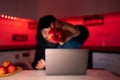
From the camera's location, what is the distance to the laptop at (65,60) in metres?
1.11

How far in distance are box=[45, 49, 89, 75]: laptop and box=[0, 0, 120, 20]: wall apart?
1.01 m

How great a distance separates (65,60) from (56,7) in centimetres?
149

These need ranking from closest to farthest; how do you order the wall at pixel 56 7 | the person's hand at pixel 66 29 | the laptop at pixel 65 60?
the laptop at pixel 65 60 → the person's hand at pixel 66 29 → the wall at pixel 56 7

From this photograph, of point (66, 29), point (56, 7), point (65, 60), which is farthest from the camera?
point (56, 7)

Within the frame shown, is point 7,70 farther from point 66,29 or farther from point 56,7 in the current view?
point 56,7

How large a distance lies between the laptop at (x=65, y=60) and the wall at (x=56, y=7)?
3.31 ft

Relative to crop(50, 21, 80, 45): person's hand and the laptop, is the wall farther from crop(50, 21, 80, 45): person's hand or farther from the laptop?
the laptop

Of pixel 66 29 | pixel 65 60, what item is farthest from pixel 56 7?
pixel 65 60

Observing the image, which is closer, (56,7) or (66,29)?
(66,29)

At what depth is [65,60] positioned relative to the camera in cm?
112

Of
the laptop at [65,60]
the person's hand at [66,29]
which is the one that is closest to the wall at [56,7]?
the person's hand at [66,29]

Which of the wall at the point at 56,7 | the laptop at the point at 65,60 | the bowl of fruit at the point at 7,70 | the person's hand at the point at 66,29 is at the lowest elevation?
the bowl of fruit at the point at 7,70

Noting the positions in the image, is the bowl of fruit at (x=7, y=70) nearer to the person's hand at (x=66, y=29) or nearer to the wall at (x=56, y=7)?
the person's hand at (x=66, y=29)

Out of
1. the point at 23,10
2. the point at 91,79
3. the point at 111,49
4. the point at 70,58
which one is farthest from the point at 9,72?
the point at 111,49
